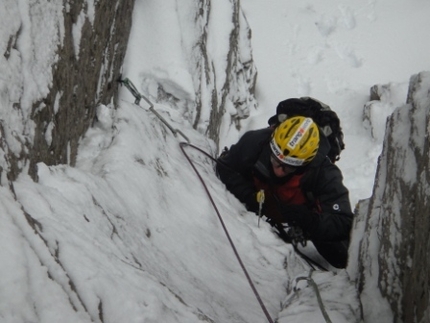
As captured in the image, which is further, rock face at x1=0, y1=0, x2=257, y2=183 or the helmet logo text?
the helmet logo text

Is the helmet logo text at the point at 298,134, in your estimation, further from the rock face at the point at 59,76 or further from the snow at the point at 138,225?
the rock face at the point at 59,76

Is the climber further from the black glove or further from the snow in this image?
the snow

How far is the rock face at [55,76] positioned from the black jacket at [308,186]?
3.96 feet

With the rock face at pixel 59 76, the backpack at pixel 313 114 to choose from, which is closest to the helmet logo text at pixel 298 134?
the backpack at pixel 313 114

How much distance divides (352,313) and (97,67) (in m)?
2.12

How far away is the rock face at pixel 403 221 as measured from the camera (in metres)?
2.17

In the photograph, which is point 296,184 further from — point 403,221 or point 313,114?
point 403,221

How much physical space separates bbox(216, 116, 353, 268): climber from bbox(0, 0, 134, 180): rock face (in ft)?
4.06

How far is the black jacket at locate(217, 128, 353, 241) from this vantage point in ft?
13.7

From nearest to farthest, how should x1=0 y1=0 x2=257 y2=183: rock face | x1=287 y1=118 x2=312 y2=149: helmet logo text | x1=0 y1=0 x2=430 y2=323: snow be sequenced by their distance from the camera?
1. x1=0 y1=0 x2=430 y2=323: snow
2. x1=0 y1=0 x2=257 y2=183: rock face
3. x1=287 y1=118 x2=312 y2=149: helmet logo text

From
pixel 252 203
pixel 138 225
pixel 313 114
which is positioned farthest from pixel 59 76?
pixel 313 114

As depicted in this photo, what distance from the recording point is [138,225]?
2793 mm

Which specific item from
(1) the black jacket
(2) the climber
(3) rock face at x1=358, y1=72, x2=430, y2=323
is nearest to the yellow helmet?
(2) the climber

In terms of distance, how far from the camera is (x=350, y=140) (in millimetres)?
7465
